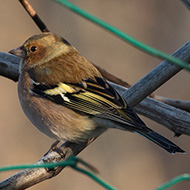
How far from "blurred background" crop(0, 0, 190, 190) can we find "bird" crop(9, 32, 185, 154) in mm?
2839

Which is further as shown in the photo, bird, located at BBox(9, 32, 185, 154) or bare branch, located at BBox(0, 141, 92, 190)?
bird, located at BBox(9, 32, 185, 154)

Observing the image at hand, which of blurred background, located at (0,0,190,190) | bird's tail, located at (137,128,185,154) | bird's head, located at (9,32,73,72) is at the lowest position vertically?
bird's tail, located at (137,128,185,154)

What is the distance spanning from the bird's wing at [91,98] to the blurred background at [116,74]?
296 centimetres

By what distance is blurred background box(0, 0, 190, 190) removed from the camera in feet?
22.3

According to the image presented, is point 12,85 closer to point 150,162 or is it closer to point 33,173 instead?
point 150,162

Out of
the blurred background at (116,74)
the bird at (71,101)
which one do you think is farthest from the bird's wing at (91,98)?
the blurred background at (116,74)

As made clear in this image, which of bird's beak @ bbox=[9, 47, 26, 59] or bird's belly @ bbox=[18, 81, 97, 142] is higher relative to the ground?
bird's beak @ bbox=[9, 47, 26, 59]

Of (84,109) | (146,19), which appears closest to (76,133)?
(84,109)

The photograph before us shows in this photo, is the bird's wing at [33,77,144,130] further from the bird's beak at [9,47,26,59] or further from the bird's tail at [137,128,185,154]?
the bird's beak at [9,47,26,59]

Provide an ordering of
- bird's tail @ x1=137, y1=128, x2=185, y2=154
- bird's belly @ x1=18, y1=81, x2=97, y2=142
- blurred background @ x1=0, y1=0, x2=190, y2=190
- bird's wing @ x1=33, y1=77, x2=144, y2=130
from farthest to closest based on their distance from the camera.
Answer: blurred background @ x1=0, y1=0, x2=190, y2=190 < bird's belly @ x1=18, y1=81, x2=97, y2=142 < bird's wing @ x1=33, y1=77, x2=144, y2=130 < bird's tail @ x1=137, y1=128, x2=185, y2=154

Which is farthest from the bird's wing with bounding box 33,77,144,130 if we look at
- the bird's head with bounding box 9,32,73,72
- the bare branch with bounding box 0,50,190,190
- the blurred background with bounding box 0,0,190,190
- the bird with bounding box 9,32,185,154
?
the blurred background with bounding box 0,0,190,190

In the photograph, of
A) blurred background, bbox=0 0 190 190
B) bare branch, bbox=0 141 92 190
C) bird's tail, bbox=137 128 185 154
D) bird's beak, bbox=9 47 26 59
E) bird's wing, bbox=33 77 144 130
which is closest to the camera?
bare branch, bbox=0 141 92 190

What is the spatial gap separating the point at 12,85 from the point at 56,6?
1.79 metres

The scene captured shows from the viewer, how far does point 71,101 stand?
357cm
